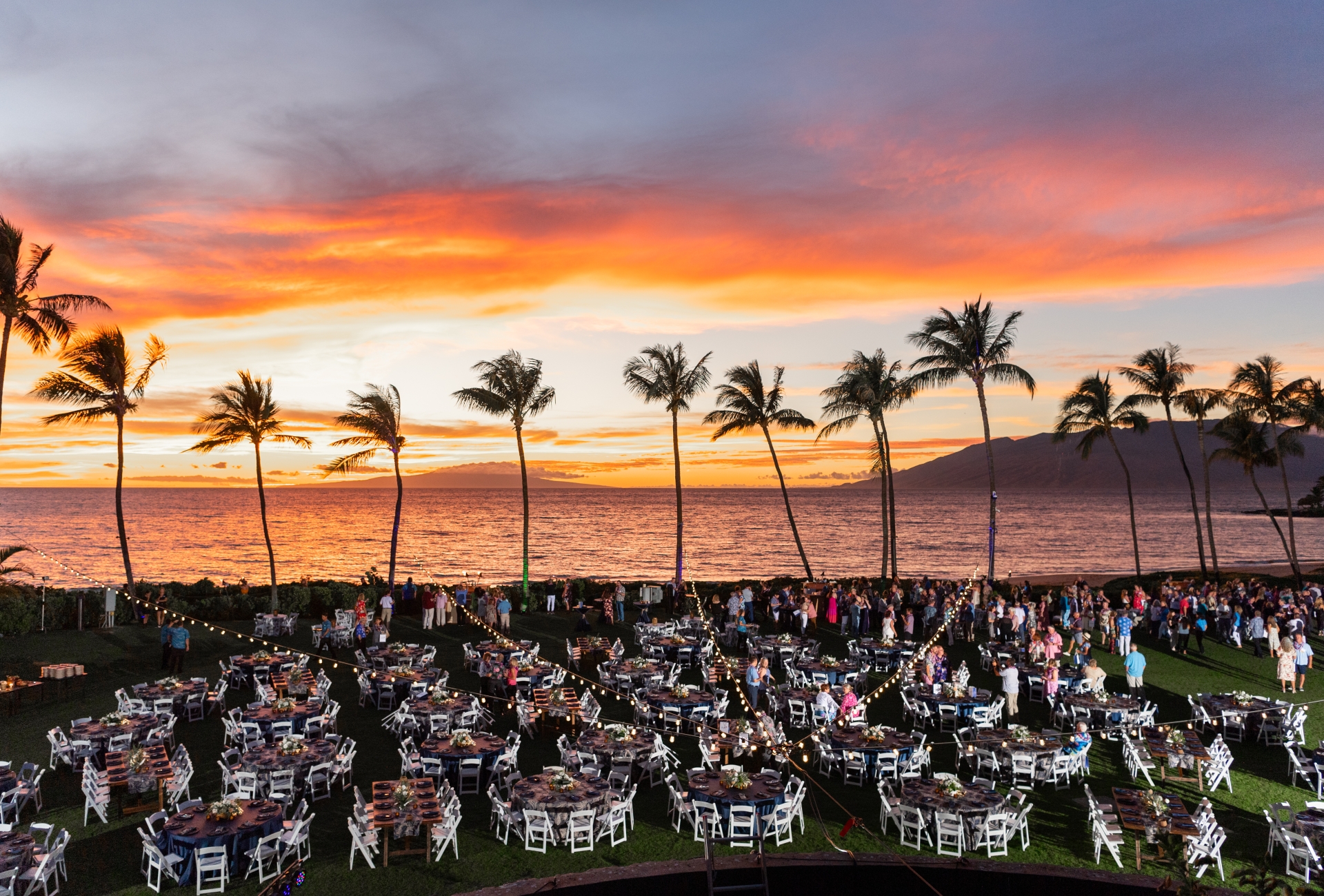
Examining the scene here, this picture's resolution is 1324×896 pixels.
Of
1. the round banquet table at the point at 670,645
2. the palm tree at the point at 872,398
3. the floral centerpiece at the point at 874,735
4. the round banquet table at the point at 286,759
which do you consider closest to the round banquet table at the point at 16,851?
the round banquet table at the point at 286,759

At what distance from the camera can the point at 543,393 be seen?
35031 mm

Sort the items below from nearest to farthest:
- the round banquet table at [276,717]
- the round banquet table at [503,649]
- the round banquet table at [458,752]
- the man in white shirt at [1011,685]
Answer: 1. the round banquet table at [458,752]
2. the round banquet table at [276,717]
3. the man in white shirt at [1011,685]
4. the round banquet table at [503,649]

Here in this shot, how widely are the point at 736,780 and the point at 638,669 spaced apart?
8.52 meters

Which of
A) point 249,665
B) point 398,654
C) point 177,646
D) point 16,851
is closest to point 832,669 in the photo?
point 398,654

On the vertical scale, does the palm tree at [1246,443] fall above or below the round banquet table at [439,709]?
above

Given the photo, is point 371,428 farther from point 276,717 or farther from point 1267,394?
point 1267,394

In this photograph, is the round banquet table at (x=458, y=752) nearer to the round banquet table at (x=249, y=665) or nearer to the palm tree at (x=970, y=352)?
the round banquet table at (x=249, y=665)

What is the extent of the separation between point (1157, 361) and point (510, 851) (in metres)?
41.0

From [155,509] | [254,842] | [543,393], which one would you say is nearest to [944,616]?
[543,393]

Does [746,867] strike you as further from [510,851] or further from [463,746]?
[463,746]

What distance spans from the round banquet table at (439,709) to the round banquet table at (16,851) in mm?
6852

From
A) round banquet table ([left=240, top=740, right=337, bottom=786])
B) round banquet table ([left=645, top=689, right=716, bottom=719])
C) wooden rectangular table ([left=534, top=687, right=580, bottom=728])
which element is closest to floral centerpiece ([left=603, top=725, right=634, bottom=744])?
round banquet table ([left=645, top=689, right=716, bottom=719])

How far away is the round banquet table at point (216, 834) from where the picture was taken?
1043 cm

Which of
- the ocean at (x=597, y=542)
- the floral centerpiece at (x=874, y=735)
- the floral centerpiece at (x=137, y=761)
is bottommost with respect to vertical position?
the ocean at (x=597, y=542)
